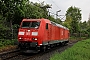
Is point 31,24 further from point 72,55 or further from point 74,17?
point 74,17

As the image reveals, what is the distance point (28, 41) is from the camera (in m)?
18.0

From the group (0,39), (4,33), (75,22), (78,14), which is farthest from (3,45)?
(78,14)

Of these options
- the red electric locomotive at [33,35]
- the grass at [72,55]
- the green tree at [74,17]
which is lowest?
the grass at [72,55]

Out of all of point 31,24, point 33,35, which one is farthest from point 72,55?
point 31,24

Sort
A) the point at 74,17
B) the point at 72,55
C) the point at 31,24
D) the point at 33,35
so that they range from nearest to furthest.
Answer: the point at 72,55 < the point at 33,35 < the point at 31,24 < the point at 74,17

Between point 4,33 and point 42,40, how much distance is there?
9452 millimetres

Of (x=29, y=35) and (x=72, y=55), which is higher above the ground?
(x=29, y=35)

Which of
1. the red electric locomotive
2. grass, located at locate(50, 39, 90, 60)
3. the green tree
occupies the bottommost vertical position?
grass, located at locate(50, 39, 90, 60)

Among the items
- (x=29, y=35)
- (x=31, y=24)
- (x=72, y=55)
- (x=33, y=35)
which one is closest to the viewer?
(x=72, y=55)

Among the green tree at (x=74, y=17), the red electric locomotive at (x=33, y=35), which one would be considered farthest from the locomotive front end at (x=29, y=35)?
the green tree at (x=74, y=17)

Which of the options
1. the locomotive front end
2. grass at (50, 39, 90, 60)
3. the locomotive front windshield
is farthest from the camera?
the locomotive front windshield

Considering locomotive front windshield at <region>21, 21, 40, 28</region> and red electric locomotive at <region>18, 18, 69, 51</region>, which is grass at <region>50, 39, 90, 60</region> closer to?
red electric locomotive at <region>18, 18, 69, 51</region>

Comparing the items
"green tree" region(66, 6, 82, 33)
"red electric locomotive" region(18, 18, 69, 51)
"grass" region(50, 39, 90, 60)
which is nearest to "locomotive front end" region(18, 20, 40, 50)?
"red electric locomotive" region(18, 18, 69, 51)

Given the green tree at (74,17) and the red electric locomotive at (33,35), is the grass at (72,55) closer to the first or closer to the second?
the red electric locomotive at (33,35)
